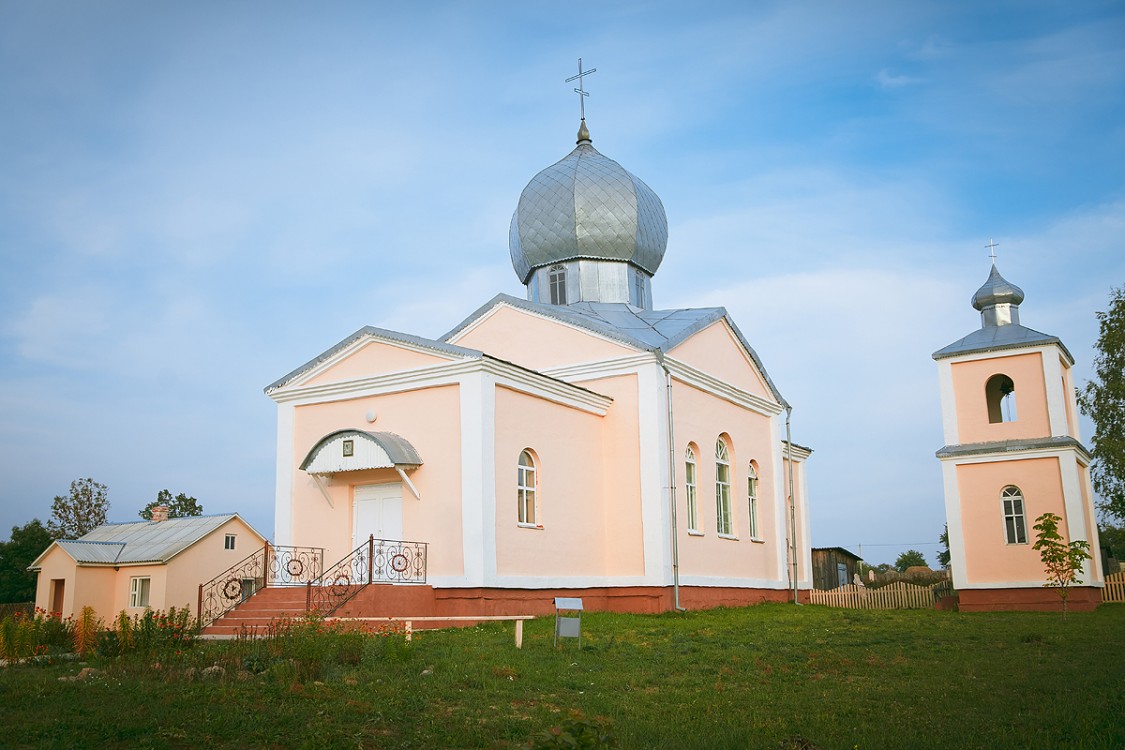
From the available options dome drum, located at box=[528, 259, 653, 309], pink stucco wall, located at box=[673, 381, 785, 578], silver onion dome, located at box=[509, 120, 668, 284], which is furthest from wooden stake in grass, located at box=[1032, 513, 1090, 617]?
silver onion dome, located at box=[509, 120, 668, 284]

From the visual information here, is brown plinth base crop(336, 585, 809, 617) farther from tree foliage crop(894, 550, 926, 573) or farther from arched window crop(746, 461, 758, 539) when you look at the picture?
tree foliage crop(894, 550, 926, 573)

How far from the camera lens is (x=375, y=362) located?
17.8 meters

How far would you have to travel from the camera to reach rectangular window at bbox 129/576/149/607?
30.3 meters

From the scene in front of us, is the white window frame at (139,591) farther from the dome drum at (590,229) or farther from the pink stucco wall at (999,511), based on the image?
the pink stucco wall at (999,511)

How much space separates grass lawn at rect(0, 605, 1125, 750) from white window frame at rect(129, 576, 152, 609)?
20.5m

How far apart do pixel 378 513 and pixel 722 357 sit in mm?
8676

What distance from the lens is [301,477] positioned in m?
18.2

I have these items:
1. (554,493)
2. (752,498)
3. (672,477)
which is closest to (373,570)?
(554,493)

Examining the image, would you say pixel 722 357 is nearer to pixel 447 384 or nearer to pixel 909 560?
pixel 447 384

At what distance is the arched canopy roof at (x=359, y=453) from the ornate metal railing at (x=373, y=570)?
1279 mm

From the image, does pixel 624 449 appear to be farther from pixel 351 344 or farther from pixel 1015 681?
pixel 1015 681

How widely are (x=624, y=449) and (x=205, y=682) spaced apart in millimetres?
10941

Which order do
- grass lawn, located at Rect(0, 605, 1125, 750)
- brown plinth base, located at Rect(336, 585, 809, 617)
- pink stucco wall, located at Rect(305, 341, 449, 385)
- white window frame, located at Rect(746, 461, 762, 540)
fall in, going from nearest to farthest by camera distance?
grass lawn, located at Rect(0, 605, 1125, 750)
brown plinth base, located at Rect(336, 585, 809, 617)
pink stucco wall, located at Rect(305, 341, 449, 385)
white window frame, located at Rect(746, 461, 762, 540)

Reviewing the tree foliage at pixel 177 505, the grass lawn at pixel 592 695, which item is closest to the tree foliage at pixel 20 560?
the tree foliage at pixel 177 505
